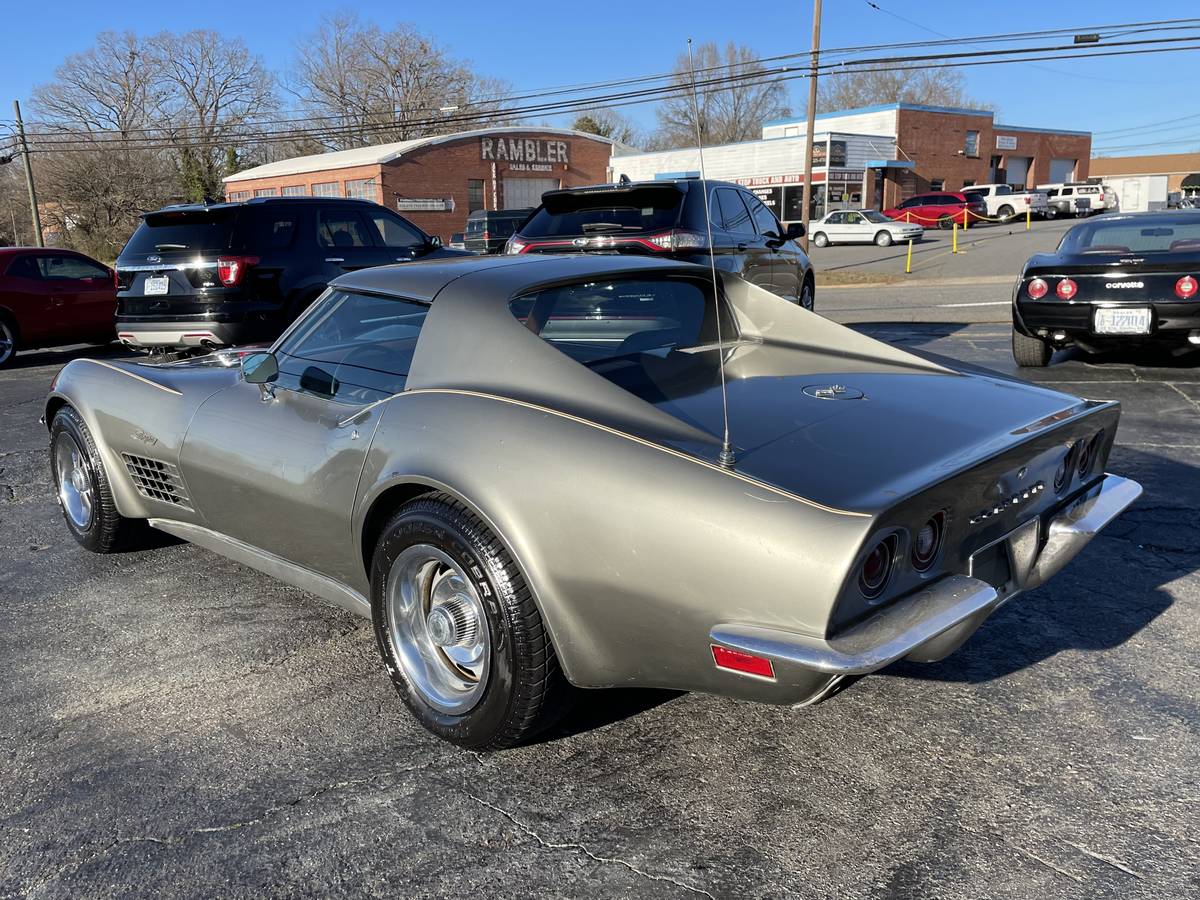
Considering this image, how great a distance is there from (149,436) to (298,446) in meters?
1.06

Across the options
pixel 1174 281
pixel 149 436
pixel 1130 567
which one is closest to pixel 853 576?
pixel 1130 567

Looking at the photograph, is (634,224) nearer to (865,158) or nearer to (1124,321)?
(1124,321)

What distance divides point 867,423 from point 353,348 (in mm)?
1779

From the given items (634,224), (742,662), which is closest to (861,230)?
(634,224)

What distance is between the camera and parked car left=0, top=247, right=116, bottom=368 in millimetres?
11648

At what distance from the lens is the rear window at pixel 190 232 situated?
8.70 m

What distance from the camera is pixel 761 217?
9742 mm

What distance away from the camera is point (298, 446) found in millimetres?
3213

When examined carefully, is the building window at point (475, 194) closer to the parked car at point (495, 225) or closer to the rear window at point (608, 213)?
the parked car at point (495, 225)

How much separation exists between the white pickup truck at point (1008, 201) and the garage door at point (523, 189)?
66.0 feet

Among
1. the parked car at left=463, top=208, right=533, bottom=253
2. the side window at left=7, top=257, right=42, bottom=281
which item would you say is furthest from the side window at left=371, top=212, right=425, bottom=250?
the parked car at left=463, top=208, right=533, bottom=253

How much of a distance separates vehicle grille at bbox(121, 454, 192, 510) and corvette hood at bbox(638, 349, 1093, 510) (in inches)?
79.8

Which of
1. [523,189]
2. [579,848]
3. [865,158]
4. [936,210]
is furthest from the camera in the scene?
[523,189]

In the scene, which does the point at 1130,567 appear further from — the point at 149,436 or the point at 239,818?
the point at 149,436
